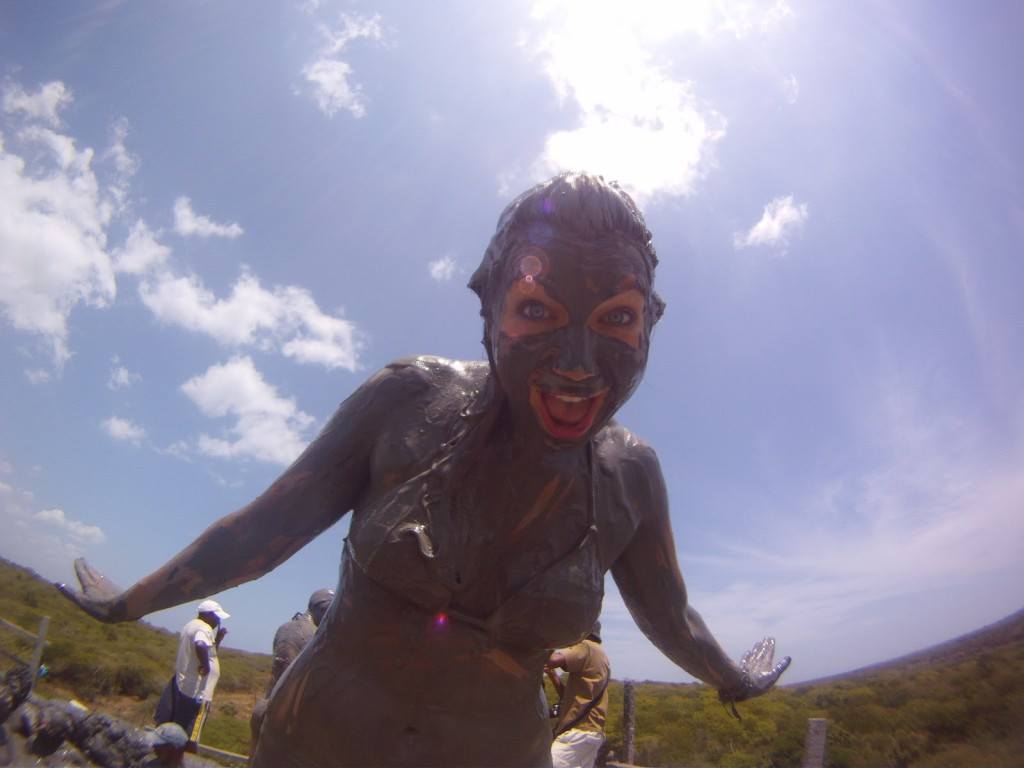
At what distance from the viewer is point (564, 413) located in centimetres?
145

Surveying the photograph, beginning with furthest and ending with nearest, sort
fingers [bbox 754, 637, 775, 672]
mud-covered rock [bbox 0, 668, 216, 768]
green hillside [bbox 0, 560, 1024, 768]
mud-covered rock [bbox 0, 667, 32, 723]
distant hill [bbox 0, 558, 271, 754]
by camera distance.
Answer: distant hill [bbox 0, 558, 271, 754]
green hillside [bbox 0, 560, 1024, 768]
mud-covered rock [bbox 0, 668, 216, 768]
mud-covered rock [bbox 0, 667, 32, 723]
fingers [bbox 754, 637, 775, 672]

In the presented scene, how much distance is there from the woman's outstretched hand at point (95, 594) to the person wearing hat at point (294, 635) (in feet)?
5.05

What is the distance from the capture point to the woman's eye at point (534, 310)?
1.44 meters

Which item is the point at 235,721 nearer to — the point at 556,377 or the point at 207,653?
the point at 207,653

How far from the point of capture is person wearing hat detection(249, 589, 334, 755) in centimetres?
307

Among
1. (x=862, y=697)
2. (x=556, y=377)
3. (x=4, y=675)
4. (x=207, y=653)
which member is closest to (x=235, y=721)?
(x=4, y=675)

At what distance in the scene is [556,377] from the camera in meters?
1.41

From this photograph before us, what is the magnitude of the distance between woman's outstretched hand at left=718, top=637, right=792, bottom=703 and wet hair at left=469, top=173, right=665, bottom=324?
1.22 meters

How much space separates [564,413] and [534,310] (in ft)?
0.85

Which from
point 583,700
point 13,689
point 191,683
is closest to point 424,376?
point 583,700

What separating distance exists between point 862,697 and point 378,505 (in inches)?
1076

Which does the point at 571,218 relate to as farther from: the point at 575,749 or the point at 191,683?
the point at 191,683

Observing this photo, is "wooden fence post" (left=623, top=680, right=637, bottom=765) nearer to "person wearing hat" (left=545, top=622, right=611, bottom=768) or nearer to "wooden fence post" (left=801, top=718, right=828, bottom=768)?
"person wearing hat" (left=545, top=622, right=611, bottom=768)

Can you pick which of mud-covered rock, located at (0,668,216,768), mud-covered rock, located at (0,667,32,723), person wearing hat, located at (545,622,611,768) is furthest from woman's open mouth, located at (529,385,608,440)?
mud-covered rock, located at (0,667,32,723)
